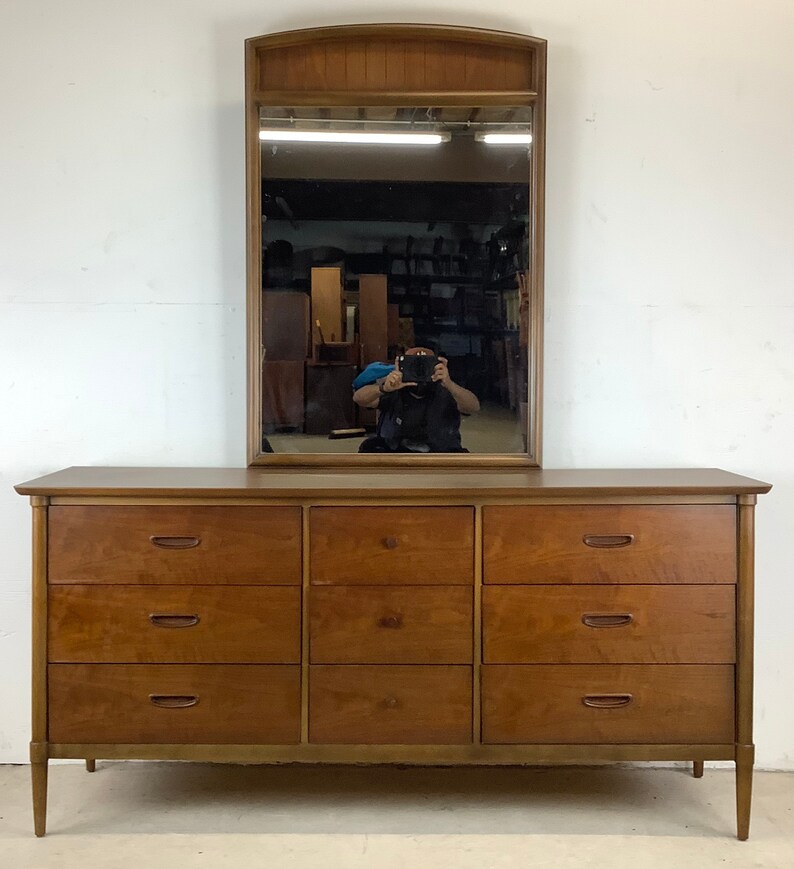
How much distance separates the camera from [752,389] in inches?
101

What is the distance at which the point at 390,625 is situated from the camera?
2.13m

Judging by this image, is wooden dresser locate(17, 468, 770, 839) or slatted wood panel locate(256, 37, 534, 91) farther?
slatted wood panel locate(256, 37, 534, 91)

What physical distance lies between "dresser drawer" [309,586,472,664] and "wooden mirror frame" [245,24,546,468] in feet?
2.57

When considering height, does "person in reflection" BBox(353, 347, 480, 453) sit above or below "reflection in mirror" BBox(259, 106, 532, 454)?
below

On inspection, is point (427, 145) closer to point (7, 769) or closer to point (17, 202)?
point (17, 202)

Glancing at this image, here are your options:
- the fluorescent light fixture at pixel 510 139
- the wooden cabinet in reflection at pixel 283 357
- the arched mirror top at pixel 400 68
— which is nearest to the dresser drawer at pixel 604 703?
the wooden cabinet in reflection at pixel 283 357

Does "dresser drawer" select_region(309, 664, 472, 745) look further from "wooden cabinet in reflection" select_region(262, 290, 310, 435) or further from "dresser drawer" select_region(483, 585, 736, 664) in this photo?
"wooden cabinet in reflection" select_region(262, 290, 310, 435)

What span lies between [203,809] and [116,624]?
0.60m

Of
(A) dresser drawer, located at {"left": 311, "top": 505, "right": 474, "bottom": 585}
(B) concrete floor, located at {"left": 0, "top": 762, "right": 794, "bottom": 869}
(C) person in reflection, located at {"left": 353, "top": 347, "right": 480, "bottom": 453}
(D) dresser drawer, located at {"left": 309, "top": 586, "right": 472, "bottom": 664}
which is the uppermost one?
(C) person in reflection, located at {"left": 353, "top": 347, "right": 480, "bottom": 453}

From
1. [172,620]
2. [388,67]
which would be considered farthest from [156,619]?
[388,67]

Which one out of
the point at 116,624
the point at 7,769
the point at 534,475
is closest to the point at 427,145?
the point at 534,475

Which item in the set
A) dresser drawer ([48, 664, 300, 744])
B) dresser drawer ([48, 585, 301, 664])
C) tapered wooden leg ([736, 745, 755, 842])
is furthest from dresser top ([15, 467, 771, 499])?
tapered wooden leg ([736, 745, 755, 842])

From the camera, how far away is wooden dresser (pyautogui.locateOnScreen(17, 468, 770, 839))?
2.12 metres

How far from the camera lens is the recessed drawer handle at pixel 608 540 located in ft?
7.00
